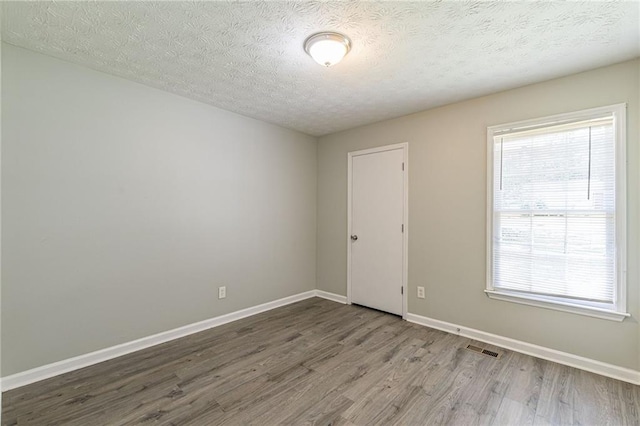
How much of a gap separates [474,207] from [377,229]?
1212 mm

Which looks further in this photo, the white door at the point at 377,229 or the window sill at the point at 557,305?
the white door at the point at 377,229

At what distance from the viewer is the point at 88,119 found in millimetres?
2377

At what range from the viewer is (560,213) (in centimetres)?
247

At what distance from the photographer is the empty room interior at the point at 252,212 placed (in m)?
1.84

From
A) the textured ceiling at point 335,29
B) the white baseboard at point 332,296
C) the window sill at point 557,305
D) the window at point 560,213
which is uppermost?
the textured ceiling at point 335,29

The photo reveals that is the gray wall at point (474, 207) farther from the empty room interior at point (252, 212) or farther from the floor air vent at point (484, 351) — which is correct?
the floor air vent at point (484, 351)

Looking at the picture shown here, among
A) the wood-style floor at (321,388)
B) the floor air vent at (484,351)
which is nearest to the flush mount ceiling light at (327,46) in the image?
the wood-style floor at (321,388)

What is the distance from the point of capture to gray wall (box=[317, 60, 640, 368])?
87.0 inches


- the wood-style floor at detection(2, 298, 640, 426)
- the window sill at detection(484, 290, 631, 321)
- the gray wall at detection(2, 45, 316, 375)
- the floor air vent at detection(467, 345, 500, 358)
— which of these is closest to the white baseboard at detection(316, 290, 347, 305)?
the gray wall at detection(2, 45, 316, 375)

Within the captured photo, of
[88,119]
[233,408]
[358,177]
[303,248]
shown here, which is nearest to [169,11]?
[88,119]

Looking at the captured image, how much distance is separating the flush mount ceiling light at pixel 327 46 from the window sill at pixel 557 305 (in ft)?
8.52

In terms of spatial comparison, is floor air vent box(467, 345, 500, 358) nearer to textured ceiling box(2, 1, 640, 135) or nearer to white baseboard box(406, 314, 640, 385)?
white baseboard box(406, 314, 640, 385)

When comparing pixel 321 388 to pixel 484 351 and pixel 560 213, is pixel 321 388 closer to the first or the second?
pixel 484 351

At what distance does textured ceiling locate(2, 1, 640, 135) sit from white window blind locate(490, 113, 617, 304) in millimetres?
548
